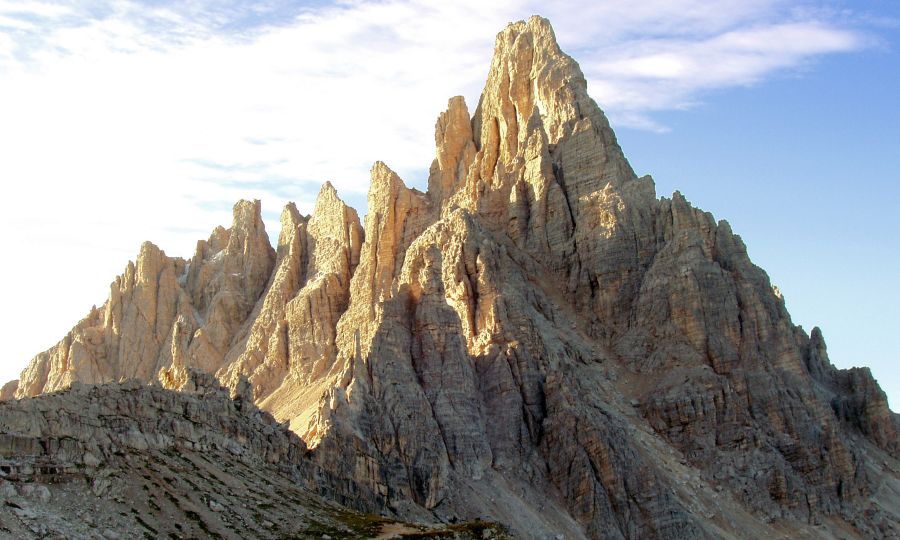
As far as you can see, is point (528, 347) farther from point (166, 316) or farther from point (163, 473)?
point (166, 316)

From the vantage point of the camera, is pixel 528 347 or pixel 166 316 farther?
pixel 166 316

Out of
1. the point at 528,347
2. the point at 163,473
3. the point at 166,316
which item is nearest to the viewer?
the point at 163,473

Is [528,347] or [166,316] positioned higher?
[166,316]

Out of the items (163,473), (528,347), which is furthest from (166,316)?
(163,473)

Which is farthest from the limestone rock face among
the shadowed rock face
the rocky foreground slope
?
the rocky foreground slope

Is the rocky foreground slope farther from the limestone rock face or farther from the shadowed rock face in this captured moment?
the limestone rock face

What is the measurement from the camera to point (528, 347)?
492ft

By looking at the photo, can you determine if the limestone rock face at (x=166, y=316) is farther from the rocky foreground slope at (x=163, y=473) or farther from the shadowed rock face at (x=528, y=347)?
the rocky foreground slope at (x=163, y=473)

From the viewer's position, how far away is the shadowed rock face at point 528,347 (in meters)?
138

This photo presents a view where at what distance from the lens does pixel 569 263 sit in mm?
168750

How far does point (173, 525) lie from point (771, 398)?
275 ft

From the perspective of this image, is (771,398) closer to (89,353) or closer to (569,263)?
(569,263)

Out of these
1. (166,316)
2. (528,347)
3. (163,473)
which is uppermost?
(166,316)

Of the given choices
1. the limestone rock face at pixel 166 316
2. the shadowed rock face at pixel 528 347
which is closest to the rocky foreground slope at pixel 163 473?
the shadowed rock face at pixel 528 347
